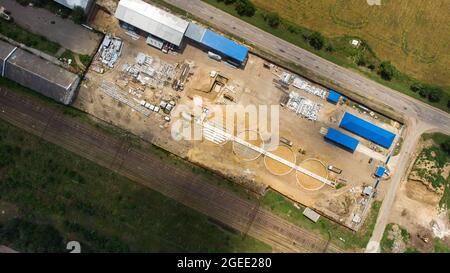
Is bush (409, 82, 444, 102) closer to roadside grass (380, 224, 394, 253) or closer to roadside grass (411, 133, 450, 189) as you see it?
roadside grass (411, 133, 450, 189)

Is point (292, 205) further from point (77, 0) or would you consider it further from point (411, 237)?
point (77, 0)

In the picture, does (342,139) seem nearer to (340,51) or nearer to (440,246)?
(340,51)

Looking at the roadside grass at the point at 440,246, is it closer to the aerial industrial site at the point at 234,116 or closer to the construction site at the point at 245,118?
the aerial industrial site at the point at 234,116

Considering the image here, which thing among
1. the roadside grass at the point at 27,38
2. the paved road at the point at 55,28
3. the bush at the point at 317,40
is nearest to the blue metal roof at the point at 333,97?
the bush at the point at 317,40

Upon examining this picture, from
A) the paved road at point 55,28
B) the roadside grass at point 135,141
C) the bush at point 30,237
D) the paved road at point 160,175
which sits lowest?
the bush at point 30,237


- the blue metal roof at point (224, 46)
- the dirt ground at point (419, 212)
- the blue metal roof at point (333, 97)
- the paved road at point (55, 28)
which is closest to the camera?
the blue metal roof at point (224, 46)

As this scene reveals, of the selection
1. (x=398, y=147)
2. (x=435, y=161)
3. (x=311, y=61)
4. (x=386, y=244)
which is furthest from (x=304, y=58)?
(x=386, y=244)
